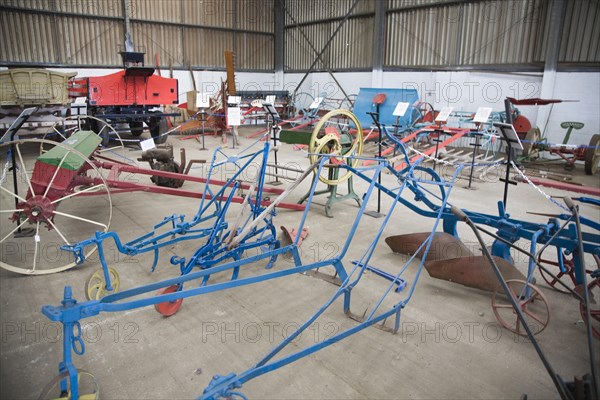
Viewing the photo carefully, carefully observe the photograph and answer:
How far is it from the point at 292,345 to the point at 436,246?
2028mm

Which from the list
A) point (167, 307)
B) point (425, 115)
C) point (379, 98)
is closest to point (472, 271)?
point (167, 307)

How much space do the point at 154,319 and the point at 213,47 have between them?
15550 millimetres

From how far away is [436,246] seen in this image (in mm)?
4250

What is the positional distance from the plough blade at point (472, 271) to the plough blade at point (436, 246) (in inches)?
12.8

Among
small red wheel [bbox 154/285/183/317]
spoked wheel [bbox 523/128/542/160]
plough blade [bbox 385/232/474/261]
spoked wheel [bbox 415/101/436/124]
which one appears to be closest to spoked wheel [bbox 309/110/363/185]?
plough blade [bbox 385/232/474/261]

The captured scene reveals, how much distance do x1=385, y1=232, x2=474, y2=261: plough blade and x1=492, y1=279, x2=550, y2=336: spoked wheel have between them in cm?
68

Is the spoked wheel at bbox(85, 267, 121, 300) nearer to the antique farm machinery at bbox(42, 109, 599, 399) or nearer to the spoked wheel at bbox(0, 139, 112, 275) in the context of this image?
the antique farm machinery at bbox(42, 109, 599, 399)

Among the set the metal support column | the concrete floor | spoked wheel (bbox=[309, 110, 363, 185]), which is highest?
the metal support column

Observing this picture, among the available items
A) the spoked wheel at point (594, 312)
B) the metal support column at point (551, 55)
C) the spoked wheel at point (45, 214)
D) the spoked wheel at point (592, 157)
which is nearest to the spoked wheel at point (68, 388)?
the spoked wheel at point (45, 214)

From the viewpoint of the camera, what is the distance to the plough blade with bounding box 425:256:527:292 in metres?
3.50

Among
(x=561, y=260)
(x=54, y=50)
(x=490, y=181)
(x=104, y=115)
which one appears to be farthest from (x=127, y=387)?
(x=54, y=50)

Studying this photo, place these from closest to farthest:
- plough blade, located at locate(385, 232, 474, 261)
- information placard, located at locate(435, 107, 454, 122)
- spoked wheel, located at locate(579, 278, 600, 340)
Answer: spoked wheel, located at locate(579, 278, 600, 340)
plough blade, located at locate(385, 232, 474, 261)
information placard, located at locate(435, 107, 454, 122)

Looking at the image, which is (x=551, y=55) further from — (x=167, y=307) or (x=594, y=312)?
(x=167, y=307)

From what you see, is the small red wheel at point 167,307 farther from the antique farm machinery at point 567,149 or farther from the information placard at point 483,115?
the antique farm machinery at point 567,149
